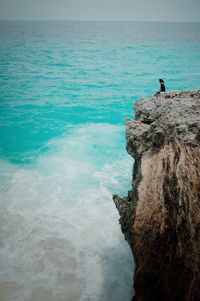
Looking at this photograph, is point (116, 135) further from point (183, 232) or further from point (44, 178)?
point (183, 232)

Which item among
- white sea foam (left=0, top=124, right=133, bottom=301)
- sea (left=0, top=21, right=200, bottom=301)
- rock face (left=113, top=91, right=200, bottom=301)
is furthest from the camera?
sea (left=0, top=21, right=200, bottom=301)

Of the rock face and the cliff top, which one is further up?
the cliff top

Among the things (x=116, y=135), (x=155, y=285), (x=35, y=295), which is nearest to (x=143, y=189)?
(x=155, y=285)

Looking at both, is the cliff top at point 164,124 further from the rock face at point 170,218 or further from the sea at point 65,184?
the sea at point 65,184

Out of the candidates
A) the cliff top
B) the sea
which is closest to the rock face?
the cliff top

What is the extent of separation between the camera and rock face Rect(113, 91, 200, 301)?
3936 mm

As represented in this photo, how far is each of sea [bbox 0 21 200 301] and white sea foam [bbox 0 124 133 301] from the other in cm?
3

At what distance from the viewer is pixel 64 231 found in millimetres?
9016

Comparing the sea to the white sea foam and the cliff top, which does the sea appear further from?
the cliff top

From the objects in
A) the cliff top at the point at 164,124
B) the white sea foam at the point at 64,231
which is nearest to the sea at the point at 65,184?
the white sea foam at the point at 64,231

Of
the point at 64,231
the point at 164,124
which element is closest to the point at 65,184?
the point at 64,231

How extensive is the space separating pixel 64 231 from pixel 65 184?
11.0 ft

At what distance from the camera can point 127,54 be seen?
50.2 meters

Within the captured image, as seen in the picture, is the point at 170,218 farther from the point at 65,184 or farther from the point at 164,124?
the point at 65,184
